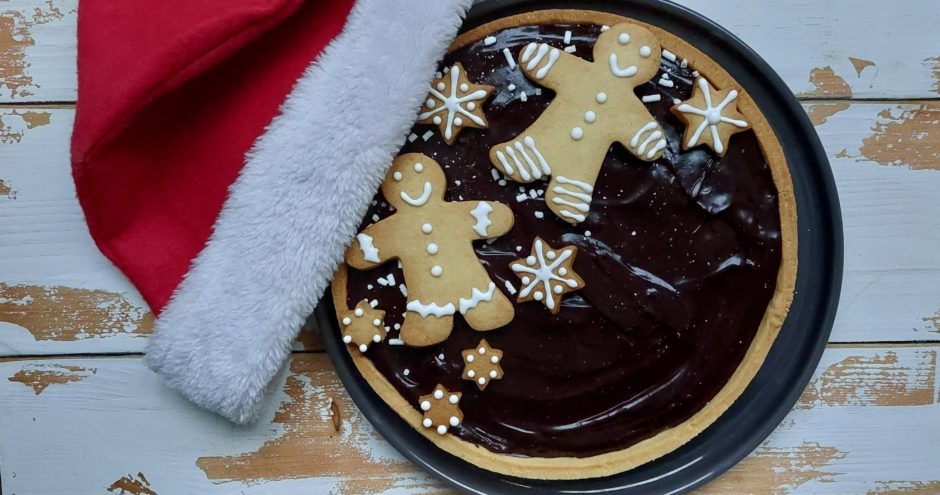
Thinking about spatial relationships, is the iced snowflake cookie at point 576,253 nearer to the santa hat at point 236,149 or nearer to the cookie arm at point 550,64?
the cookie arm at point 550,64

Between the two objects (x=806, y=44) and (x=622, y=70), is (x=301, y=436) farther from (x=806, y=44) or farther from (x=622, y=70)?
(x=806, y=44)

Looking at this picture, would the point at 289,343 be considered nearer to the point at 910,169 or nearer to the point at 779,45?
the point at 779,45

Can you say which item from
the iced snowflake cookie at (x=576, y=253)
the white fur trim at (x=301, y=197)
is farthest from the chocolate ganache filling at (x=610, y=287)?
Result: the white fur trim at (x=301, y=197)

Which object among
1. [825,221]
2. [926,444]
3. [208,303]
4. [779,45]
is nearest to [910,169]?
[825,221]

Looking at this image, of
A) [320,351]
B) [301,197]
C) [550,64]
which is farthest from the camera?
[320,351]

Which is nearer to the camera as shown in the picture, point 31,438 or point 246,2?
point 246,2

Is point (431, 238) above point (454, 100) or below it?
below

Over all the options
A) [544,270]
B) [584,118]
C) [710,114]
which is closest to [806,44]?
[710,114]
